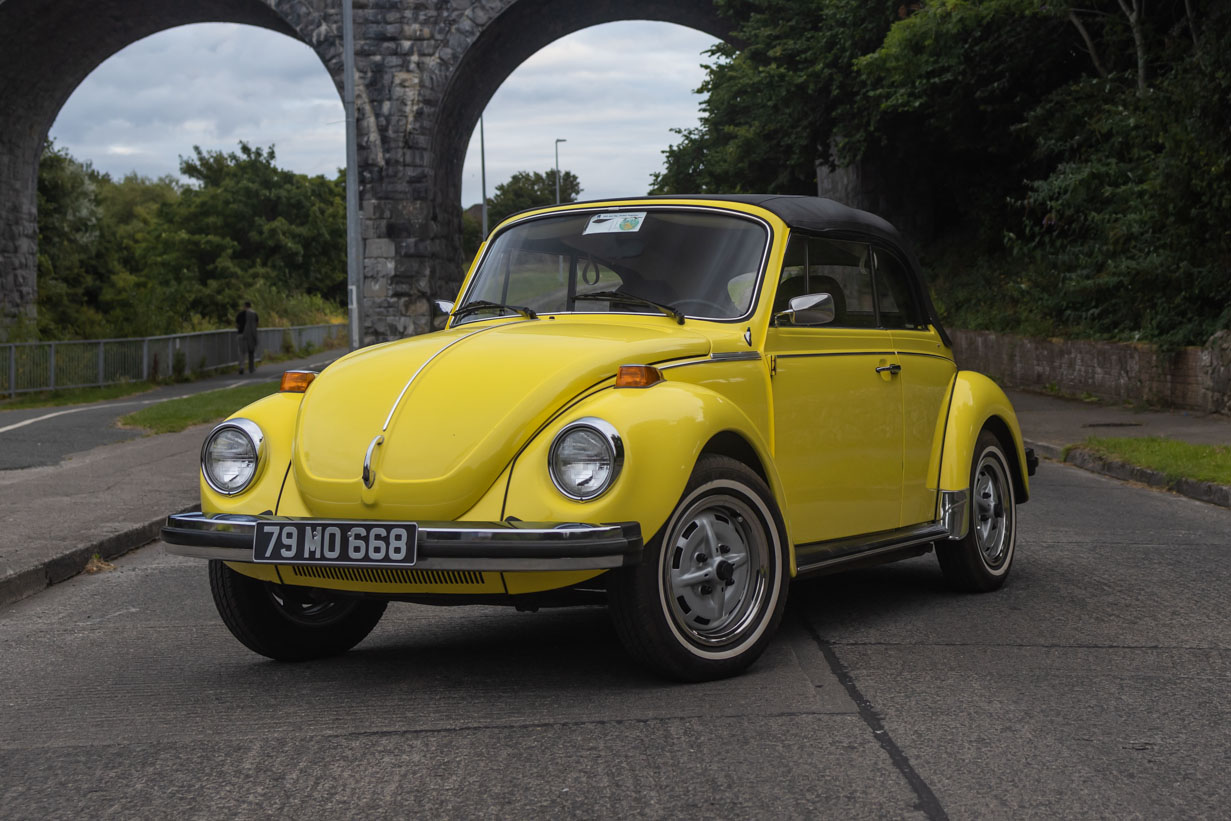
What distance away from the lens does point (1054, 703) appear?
4652mm

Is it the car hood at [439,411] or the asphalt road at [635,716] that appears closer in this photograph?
the asphalt road at [635,716]

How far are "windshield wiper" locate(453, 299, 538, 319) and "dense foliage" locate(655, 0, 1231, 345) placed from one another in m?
12.1

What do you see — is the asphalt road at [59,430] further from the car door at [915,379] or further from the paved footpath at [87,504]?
the car door at [915,379]

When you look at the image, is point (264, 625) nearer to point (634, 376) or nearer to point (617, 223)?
point (634, 376)

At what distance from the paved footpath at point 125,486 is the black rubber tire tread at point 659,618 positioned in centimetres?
413

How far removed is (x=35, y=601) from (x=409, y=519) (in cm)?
368

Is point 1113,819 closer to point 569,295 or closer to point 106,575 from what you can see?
point 569,295

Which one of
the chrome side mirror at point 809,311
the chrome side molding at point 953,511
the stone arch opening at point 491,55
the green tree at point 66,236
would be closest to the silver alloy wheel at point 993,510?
the chrome side molding at point 953,511

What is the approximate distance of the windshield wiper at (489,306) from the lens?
598 centimetres

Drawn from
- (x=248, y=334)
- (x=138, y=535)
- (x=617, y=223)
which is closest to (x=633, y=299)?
(x=617, y=223)

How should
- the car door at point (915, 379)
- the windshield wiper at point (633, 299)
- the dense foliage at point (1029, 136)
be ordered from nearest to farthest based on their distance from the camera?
the windshield wiper at point (633, 299) < the car door at point (915, 379) < the dense foliage at point (1029, 136)

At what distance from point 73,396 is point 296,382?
2392 cm

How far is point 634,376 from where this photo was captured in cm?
489

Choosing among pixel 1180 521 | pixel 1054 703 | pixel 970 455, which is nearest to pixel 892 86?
pixel 1180 521
